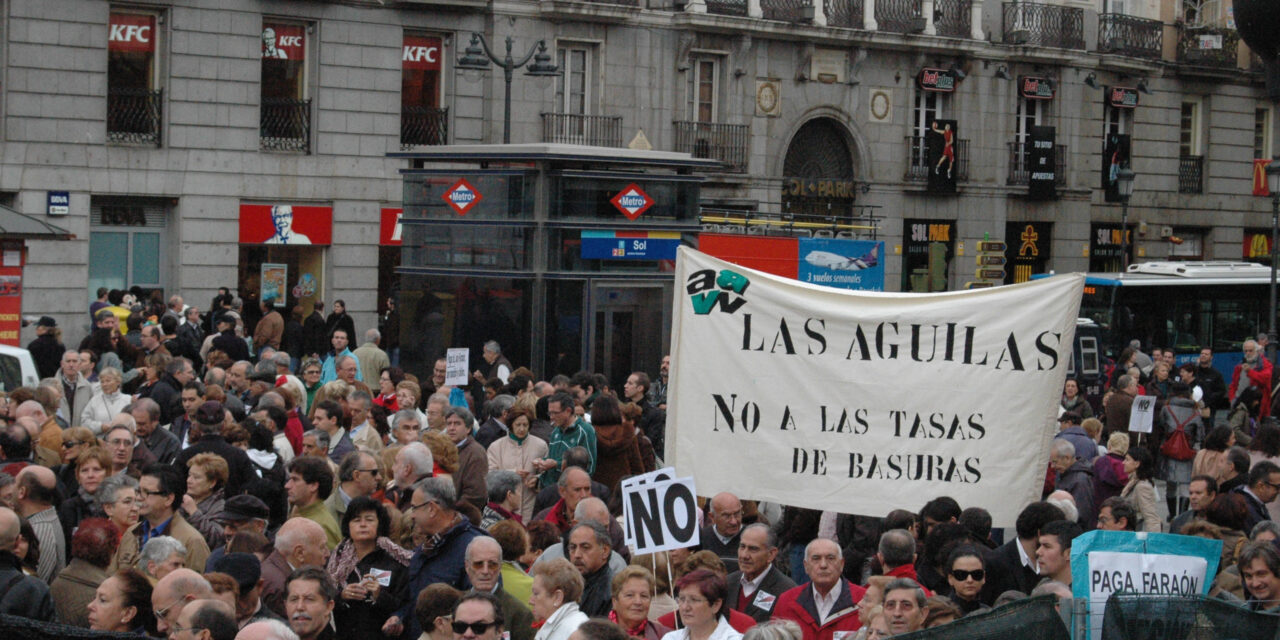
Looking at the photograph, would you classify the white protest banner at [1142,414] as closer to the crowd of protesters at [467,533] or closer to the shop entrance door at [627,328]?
the crowd of protesters at [467,533]

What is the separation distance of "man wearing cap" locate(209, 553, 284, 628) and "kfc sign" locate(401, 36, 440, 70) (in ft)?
79.2

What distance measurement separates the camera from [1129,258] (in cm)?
4269

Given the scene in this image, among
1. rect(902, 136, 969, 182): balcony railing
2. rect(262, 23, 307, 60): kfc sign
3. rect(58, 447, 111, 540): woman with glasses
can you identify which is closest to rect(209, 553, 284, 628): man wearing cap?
rect(58, 447, 111, 540): woman with glasses

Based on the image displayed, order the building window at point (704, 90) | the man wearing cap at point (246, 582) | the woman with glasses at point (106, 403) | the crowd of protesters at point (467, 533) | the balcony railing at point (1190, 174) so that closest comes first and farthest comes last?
the crowd of protesters at point (467, 533) < the man wearing cap at point (246, 582) < the woman with glasses at point (106, 403) < the building window at point (704, 90) < the balcony railing at point (1190, 174)

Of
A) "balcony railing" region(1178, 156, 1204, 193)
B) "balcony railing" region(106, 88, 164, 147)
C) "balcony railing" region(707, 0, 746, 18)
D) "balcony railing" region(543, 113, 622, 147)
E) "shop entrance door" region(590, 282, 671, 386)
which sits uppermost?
"balcony railing" region(707, 0, 746, 18)

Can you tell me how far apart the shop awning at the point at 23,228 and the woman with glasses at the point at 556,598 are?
1254 cm

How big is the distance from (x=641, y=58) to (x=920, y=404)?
82.4 feet

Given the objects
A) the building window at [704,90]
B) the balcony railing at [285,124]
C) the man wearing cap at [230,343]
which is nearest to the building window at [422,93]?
the balcony railing at [285,124]

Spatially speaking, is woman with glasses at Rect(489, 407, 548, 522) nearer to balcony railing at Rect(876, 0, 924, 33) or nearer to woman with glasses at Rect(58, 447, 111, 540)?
woman with glasses at Rect(58, 447, 111, 540)

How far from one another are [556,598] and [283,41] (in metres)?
23.5

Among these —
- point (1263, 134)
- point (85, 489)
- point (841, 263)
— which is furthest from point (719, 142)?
point (85, 489)

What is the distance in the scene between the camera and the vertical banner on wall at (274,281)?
29.2 m

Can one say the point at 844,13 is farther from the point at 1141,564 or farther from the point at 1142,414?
the point at 1141,564

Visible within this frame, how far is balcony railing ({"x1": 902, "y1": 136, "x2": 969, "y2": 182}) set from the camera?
3834 centimetres
